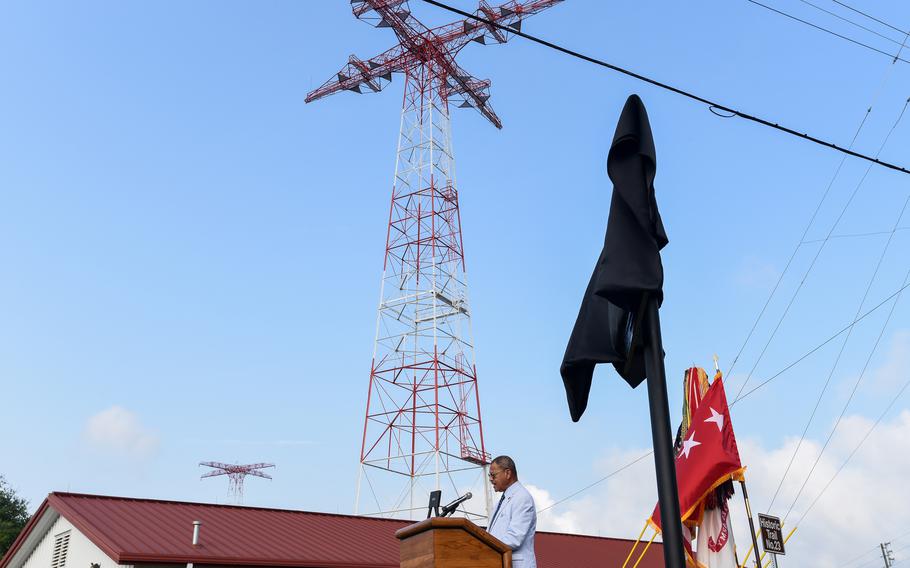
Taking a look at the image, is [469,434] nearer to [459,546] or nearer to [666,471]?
[459,546]

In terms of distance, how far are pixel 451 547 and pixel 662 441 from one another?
1749 millimetres

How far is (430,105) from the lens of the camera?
29.5 meters

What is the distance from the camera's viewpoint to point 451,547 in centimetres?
443

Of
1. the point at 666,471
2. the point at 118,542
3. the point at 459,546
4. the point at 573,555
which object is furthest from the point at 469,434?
the point at 666,471

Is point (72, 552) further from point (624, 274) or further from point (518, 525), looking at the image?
point (624, 274)

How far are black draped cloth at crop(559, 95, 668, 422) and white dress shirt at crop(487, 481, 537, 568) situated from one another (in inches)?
74.3

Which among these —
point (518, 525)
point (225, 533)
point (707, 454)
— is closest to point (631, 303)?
point (518, 525)

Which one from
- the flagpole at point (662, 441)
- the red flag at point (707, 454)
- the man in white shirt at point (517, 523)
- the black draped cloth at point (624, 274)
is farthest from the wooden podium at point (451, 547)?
the red flag at point (707, 454)

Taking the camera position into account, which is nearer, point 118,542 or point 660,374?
point 660,374

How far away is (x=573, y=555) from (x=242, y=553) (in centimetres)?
969

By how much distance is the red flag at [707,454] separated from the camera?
11805 millimetres

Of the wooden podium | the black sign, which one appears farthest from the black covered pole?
the black sign

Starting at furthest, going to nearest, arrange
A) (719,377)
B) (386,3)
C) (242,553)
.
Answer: (386,3), (242,553), (719,377)

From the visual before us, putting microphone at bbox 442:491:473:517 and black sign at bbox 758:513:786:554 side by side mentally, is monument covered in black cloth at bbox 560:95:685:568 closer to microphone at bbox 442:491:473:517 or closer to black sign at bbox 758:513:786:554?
microphone at bbox 442:491:473:517
